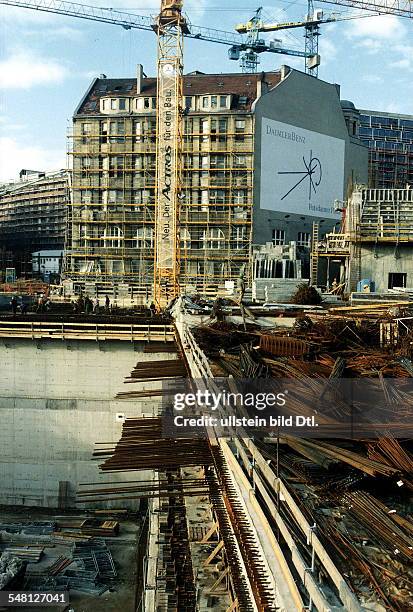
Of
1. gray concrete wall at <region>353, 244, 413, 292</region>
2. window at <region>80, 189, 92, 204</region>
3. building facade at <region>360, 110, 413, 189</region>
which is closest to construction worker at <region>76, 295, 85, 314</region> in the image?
window at <region>80, 189, 92, 204</region>

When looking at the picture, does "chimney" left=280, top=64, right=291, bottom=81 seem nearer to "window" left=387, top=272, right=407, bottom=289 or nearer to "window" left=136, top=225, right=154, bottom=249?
"window" left=136, top=225, right=154, bottom=249

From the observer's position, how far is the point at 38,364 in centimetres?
2438

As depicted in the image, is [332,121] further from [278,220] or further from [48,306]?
[48,306]

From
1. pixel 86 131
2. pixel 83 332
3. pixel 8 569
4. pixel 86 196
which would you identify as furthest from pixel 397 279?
pixel 86 131

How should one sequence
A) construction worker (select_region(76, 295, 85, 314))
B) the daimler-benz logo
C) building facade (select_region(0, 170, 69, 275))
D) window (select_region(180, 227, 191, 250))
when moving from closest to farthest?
construction worker (select_region(76, 295, 85, 314)) → window (select_region(180, 227, 191, 250)) → the daimler-benz logo → building facade (select_region(0, 170, 69, 275))

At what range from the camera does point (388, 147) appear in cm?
9850

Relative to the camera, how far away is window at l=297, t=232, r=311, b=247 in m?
56.2

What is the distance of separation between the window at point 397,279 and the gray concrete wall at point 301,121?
66.0ft

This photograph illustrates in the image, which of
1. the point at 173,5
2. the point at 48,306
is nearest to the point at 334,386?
the point at 48,306

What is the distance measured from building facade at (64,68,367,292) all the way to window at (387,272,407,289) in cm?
1915

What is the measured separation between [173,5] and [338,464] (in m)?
45.8

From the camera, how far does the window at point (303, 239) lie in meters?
56.2

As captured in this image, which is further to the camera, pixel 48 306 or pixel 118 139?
pixel 118 139

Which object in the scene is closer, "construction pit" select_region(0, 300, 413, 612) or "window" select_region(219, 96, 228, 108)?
"construction pit" select_region(0, 300, 413, 612)
